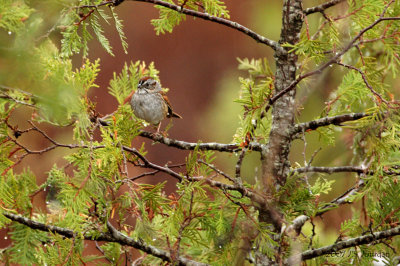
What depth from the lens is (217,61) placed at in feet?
17.0

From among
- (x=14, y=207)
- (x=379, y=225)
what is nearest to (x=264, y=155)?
(x=379, y=225)

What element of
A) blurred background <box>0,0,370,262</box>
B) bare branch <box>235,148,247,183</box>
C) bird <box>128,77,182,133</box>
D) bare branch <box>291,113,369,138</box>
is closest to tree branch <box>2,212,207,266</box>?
bare branch <box>235,148,247,183</box>

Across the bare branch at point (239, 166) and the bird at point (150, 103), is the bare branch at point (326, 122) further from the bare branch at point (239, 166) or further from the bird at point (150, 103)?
the bird at point (150, 103)

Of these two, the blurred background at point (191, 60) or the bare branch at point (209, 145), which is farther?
the blurred background at point (191, 60)

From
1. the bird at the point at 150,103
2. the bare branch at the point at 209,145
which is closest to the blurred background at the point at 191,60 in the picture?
the bird at the point at 150,103

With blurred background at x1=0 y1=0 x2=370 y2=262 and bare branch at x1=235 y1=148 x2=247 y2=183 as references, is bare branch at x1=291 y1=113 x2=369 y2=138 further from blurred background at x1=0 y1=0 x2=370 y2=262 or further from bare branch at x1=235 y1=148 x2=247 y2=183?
blurred background at x1=0 y1=0 x2=370 y2=262

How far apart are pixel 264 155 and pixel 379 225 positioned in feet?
1.25

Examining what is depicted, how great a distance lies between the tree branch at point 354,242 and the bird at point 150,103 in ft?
4.03

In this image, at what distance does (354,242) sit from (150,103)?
1465 mm

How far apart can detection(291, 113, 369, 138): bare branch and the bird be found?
109cm

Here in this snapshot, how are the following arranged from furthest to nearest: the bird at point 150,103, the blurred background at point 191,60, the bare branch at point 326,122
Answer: the blurred background at point 191,60 → the bird at point 150,103 → the bare branch at point 326,122

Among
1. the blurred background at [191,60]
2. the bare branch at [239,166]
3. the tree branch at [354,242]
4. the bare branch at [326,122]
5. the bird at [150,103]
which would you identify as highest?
the blurred background at [191,60]

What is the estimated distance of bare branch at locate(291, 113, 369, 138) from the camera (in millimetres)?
1609

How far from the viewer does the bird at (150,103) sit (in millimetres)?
2645
